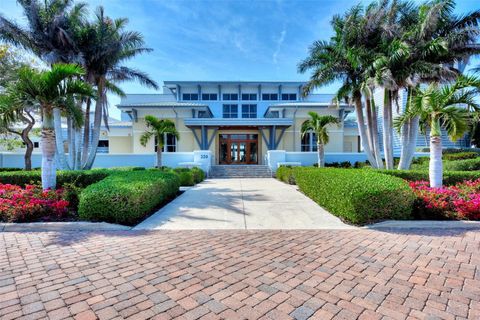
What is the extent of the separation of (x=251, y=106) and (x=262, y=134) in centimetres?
722

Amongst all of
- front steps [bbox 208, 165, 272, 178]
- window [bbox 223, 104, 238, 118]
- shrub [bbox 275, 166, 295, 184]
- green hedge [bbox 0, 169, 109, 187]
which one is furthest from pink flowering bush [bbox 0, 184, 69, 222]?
window [bbox 223, 104, 238, 118]

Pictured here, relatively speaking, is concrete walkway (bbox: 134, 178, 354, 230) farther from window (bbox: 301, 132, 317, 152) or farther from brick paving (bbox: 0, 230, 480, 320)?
window (bbox: 301, 132, 317, 152)

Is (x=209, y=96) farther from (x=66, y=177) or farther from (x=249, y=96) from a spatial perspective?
(x=66, y=177)

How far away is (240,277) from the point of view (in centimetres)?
342

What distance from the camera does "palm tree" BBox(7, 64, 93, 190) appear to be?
297 inches

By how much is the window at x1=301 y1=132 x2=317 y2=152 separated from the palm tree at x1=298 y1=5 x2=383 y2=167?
9729mm

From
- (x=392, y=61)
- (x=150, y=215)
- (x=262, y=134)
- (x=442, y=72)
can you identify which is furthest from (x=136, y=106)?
(x=442, y=72)

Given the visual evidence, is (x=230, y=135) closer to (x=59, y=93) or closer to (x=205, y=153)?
(x=205, y=153)

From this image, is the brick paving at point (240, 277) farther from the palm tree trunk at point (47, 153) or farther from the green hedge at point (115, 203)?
the palm tree trunk at point (47, 153)

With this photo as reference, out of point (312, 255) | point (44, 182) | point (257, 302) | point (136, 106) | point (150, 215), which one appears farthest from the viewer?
point (136, 106)

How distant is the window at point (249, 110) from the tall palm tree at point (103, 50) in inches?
554

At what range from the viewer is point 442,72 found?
37.5 ft

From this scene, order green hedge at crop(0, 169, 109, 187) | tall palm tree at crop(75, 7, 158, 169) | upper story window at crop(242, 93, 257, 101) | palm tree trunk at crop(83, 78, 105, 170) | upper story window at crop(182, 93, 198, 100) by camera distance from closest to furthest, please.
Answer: green hedge at crop(0, 169, 109, 187), tall palm tree at crop(75, 7, 158, 169), palm tree trunk at crop(83, 78, 105, 170), upper story window at crop(182, 93, 198, 100), upper story window at crop(242, 93, 257, 101)

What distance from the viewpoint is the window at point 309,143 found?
24.1m
